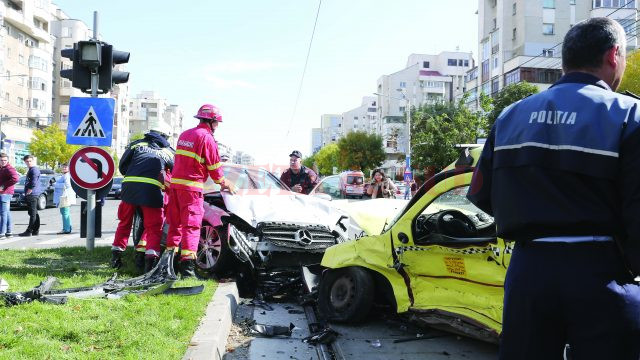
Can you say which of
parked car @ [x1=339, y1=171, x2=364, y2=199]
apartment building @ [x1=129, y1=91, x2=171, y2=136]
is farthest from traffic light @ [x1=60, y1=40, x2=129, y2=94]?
apartment building @ [x1=129, y1=91, x2=171, y2=136]

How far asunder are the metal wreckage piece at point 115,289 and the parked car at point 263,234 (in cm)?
87

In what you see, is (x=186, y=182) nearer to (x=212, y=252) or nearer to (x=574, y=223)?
(x=212, y=252)

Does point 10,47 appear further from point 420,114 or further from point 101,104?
point 101,104

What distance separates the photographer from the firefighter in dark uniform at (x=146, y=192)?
A: 6.79 meters

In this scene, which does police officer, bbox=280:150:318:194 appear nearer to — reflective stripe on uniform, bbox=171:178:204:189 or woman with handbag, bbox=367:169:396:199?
woman with handbag, bbox=367:169:396:199

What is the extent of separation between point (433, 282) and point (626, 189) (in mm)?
3162

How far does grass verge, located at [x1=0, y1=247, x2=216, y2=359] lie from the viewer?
3.50 meters

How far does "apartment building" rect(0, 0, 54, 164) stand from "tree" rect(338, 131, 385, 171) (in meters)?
38.6

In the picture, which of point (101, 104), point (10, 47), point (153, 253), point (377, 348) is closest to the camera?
point (377, 348)

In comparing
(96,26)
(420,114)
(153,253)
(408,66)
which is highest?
(408,66)

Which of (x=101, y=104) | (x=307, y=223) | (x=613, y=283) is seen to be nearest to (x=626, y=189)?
(x=613, y=283)

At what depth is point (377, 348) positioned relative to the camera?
15.5 feet

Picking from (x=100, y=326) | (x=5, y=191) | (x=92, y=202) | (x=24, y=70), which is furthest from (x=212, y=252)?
(x=24, y=70)

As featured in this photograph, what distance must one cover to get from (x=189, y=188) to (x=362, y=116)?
15070 centimetres
